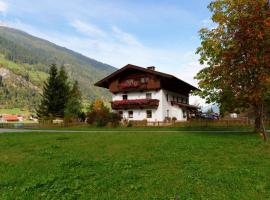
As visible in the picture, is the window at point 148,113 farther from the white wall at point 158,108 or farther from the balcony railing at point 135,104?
the balcony railing at point 135,104

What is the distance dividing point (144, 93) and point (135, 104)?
287 cm

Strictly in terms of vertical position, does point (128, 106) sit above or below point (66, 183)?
above

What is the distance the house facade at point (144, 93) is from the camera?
51625 mm

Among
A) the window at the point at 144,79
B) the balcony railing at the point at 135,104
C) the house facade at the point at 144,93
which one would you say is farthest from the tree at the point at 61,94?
the window at the point at 144,79

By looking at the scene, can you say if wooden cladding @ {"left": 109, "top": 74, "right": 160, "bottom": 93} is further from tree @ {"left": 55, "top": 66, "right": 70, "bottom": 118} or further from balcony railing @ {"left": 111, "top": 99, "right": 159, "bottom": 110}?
tree @ {"left": 55, "top": 66, "right": 70, "bottom": 118}

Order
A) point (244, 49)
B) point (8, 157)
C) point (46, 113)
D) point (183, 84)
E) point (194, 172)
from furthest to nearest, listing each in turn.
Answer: point (46, 113), point (183, 84), point (244, 49), point (8, 157), point (194, 172)

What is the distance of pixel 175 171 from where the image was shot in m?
9.55

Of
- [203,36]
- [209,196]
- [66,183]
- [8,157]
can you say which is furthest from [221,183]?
[203,36]

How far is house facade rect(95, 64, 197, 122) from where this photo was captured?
51.6 m

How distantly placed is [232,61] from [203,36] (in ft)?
24.8

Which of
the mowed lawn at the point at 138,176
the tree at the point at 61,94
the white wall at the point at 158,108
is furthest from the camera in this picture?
the tree at the point at 61,94

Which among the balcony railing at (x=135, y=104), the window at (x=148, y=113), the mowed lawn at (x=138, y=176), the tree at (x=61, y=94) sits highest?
the tree at (x=61, y=94)

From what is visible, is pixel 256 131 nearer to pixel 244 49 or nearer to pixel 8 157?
pixel 244 49

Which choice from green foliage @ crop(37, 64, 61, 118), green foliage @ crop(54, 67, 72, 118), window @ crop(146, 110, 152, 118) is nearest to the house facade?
window @ crop(146, 110, 152, 118)
